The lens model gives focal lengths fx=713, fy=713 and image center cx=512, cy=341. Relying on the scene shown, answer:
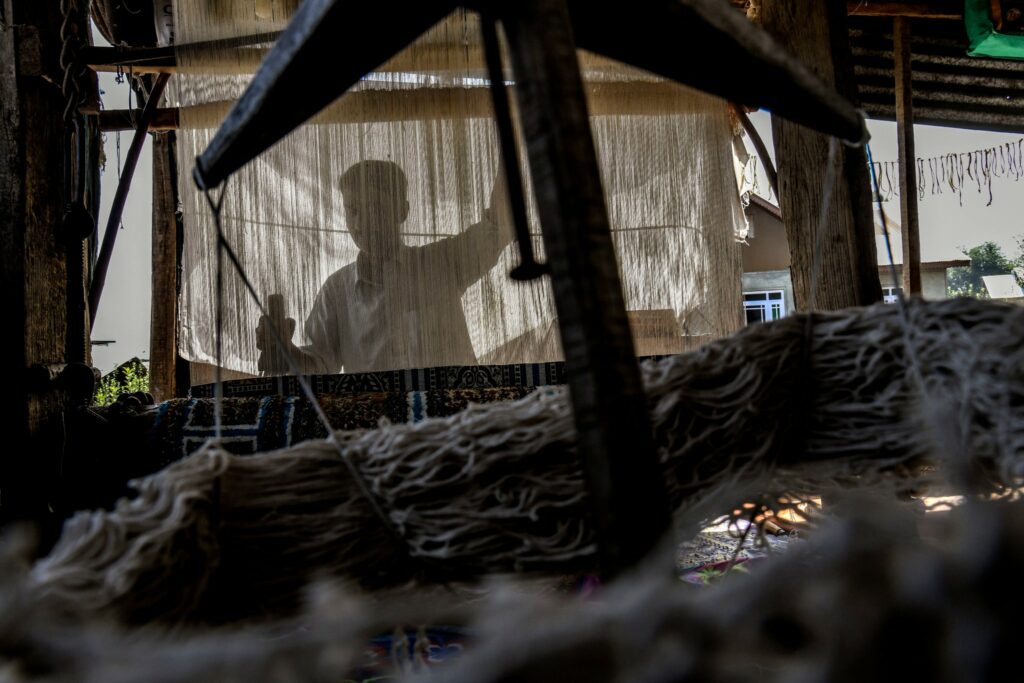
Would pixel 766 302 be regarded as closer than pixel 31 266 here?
No

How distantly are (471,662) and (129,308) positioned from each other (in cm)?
921

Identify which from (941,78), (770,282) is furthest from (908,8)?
(770,282)

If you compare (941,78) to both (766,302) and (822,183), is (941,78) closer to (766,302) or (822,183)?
(822,183)

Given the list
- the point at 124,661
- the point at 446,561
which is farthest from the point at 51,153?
the point at 124,661

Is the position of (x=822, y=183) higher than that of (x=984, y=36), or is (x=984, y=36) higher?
(x=984, y=36)

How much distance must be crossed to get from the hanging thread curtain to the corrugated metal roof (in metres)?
1.84

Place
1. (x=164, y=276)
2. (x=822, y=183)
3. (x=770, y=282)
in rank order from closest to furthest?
(x=822, y=183), (x=164, y=276), (x=770, y=282)

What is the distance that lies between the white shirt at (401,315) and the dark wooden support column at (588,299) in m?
1.85

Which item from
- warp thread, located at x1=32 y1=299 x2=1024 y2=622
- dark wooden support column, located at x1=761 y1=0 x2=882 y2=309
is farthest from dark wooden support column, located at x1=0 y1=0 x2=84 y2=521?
dark wooden support column, located at x1=761 y1=0 x2=882 y2=309

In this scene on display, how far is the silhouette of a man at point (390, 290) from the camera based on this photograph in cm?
234

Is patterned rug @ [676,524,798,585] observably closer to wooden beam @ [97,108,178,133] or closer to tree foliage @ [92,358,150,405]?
wooden beam @ [97,108,178,133]

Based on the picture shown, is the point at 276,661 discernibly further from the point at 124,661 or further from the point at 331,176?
the point at 331,176

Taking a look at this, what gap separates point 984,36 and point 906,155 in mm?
611

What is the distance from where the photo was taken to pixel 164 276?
3486 millimetres
